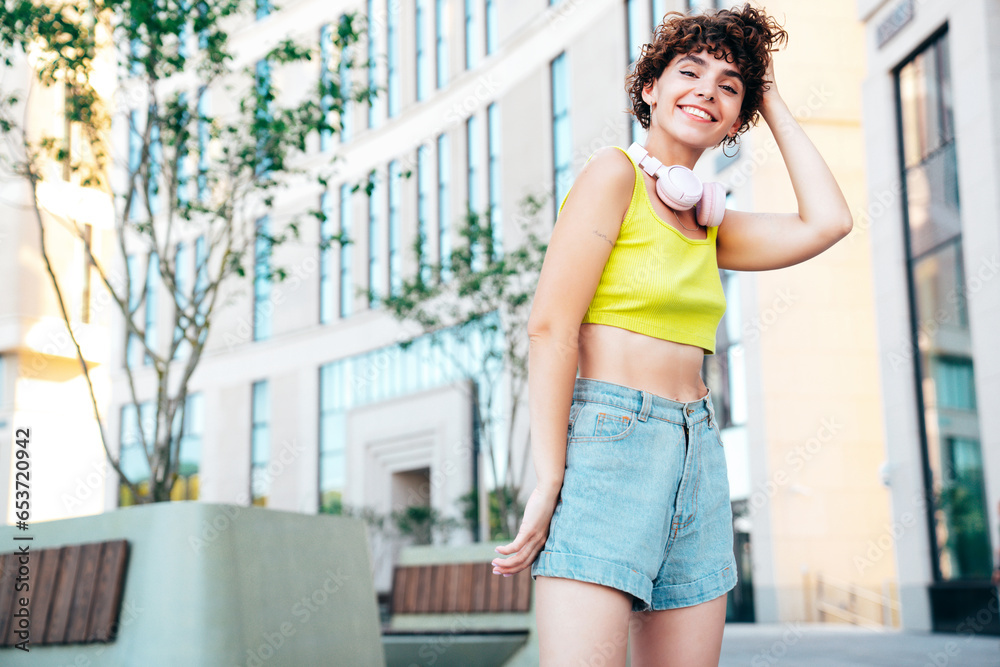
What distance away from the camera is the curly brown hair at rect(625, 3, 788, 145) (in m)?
2.11

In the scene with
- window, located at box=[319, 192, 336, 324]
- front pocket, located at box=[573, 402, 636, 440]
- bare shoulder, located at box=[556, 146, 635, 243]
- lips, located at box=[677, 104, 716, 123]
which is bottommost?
front pocket, located at box=[573, 402, 636, 440]

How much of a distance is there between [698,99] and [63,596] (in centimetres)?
397

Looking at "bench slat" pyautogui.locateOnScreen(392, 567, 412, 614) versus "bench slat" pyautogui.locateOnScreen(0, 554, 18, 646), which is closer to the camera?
"bench slat" pyautogui.locateOnScreen(0, 554, 18, 646)

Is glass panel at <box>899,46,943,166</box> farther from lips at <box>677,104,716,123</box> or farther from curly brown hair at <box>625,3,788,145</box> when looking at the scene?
lips at <box>677,104,716,123</box>

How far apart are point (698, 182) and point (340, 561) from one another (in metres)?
4.11

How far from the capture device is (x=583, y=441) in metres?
1.81

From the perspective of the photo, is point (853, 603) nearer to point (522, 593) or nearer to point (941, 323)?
point (941, 323)

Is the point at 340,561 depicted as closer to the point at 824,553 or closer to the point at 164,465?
the point at 164,465

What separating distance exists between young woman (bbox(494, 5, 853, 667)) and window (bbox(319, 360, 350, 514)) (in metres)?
33.0

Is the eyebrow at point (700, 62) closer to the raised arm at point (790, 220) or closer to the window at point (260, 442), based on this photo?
the raised arm at point (790, 220)

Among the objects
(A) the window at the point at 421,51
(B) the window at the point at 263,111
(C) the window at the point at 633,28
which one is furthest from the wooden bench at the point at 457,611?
(A) the window at the point at 421,51

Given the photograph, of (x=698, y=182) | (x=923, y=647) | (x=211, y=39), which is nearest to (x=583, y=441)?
(x=698, y=182)

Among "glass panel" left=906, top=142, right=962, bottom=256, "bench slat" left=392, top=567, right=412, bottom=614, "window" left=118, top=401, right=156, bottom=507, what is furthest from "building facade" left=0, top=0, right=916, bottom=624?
"bench slat" left=392, top=567, right=412, bottom=614

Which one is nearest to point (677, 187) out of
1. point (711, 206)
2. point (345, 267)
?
point (711, 206)
